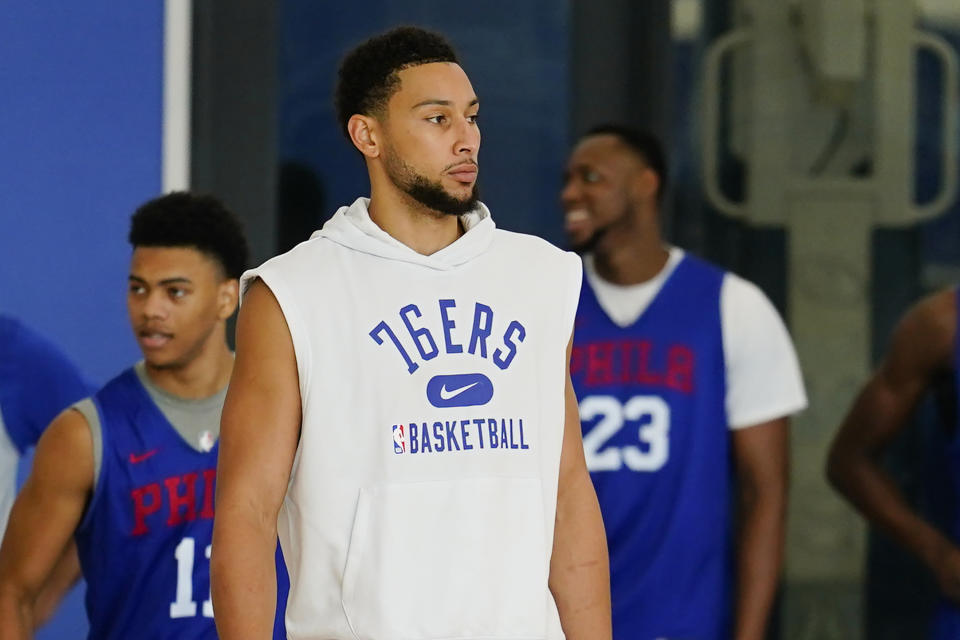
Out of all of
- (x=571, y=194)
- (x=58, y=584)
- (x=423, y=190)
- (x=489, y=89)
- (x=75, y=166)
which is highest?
(x=489, y=89)

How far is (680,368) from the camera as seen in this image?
151 inches

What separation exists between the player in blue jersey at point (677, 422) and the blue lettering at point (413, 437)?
1444 millimetres

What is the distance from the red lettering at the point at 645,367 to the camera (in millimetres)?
3822

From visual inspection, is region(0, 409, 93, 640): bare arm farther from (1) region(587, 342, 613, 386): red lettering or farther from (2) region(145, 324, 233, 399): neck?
(1) region(587, 342, 613, 386): red lettering

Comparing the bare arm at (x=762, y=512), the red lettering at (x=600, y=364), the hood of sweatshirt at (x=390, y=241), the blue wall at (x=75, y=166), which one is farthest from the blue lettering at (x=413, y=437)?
the blue wall at (x=75, y=166)

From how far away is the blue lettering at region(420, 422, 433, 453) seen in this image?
235cm

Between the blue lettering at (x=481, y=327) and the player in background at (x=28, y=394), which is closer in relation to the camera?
the blue lettering at (x=481, y=327)

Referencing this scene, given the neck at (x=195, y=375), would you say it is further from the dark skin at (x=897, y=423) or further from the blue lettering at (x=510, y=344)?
the dark skin at (x=897, y=423)

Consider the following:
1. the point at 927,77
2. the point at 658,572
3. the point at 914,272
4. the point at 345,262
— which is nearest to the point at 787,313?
the point at 914,272

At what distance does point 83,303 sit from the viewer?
13.4ft

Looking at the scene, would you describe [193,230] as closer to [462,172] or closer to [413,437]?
[462,172]

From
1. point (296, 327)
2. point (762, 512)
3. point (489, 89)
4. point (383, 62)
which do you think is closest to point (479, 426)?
point (296, 327)

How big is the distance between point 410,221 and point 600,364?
1.41 metres

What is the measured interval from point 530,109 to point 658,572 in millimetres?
1328
